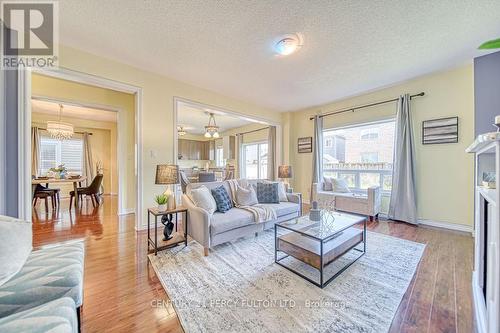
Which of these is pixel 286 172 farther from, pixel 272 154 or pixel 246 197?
pixel 272 154

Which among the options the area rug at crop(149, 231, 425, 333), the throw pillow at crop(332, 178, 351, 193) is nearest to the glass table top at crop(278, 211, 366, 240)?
the area rug at crop(149, 231, 425, 333)

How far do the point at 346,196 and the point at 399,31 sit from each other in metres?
2.97

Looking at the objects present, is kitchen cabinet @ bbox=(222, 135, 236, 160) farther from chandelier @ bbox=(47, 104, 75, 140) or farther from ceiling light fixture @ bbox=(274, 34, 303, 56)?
ceiling light fixture @ bbox=(274, 34, 303, 56)

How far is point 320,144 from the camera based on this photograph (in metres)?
5.10

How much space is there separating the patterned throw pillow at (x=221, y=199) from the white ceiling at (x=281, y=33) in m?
2.00

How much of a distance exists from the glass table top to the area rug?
0.42 m

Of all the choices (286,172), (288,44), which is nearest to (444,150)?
(286,172)

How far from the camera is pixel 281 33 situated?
7.54 ft

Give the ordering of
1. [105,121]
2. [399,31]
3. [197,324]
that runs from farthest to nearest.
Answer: [105,121] → [399,31] → [197,324]

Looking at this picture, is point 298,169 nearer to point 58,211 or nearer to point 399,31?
point 399,31

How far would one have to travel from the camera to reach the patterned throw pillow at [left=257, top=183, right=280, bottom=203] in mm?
3365

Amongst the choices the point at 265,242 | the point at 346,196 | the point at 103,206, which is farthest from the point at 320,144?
the point at 103,206

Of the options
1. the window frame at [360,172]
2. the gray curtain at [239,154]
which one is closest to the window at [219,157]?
the gray curtain at [239,154]

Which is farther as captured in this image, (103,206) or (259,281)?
(103,206)
